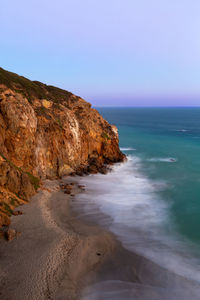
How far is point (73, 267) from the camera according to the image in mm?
14516

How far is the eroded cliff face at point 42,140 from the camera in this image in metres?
21.7

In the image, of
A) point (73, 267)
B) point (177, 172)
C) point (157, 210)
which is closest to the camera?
point (73, 267)

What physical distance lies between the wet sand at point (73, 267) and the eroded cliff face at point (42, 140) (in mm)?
3350

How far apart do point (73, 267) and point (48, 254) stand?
6.63ft

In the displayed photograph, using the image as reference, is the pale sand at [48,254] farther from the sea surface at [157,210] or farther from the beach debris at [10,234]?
the sea surface at [157,210]

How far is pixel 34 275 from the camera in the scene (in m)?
13.2

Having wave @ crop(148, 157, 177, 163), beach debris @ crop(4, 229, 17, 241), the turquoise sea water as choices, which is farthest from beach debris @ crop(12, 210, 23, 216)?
wave @ crop(148, 157, 177, 163)

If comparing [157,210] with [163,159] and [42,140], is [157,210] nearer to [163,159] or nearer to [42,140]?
[42,140]

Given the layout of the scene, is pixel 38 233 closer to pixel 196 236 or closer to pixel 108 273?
pixel 108 273

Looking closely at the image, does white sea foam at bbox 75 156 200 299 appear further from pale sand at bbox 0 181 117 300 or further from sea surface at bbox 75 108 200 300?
pale sand at bbox 0 181 117 300

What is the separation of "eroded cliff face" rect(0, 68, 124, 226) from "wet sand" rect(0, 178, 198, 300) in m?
3.35

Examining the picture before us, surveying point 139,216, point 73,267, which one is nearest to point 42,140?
point 139,216

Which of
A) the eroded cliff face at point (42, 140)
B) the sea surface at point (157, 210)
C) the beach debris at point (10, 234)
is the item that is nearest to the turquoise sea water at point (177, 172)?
the sea surface at point (157, 210)

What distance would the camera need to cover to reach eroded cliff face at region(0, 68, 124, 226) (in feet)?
71.2
